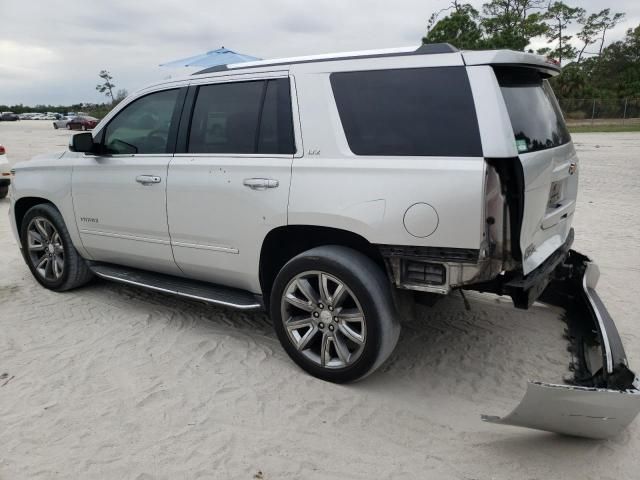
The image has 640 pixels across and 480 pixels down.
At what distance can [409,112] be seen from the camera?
3.04 m

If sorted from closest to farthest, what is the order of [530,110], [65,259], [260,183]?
[530,110] < [260,183] < [65,259]

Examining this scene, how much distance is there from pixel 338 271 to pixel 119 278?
2179 mm

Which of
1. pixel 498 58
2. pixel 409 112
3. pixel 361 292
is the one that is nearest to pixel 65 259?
pixel 361 292

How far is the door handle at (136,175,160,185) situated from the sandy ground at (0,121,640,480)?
117 cm

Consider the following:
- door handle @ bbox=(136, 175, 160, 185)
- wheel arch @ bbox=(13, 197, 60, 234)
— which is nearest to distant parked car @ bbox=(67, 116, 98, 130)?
wheel arch @ bbox=(13, 197, 60, 234)

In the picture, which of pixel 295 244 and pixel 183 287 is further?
pixel 183 287

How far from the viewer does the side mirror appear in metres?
4.27

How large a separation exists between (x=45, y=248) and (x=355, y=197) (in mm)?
3468

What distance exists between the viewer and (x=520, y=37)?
43688 millimetres

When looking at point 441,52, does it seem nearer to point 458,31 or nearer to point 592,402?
point 592,402

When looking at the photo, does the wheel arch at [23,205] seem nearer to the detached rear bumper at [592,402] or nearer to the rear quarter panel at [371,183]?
the rear quarter panel at [371,183]

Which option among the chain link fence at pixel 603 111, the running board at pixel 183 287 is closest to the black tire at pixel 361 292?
the running board at pixel 183 287

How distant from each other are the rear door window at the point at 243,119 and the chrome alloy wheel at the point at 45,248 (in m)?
1.97

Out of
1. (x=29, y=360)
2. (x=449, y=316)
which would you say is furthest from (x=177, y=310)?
A: (x=449, y=316)
